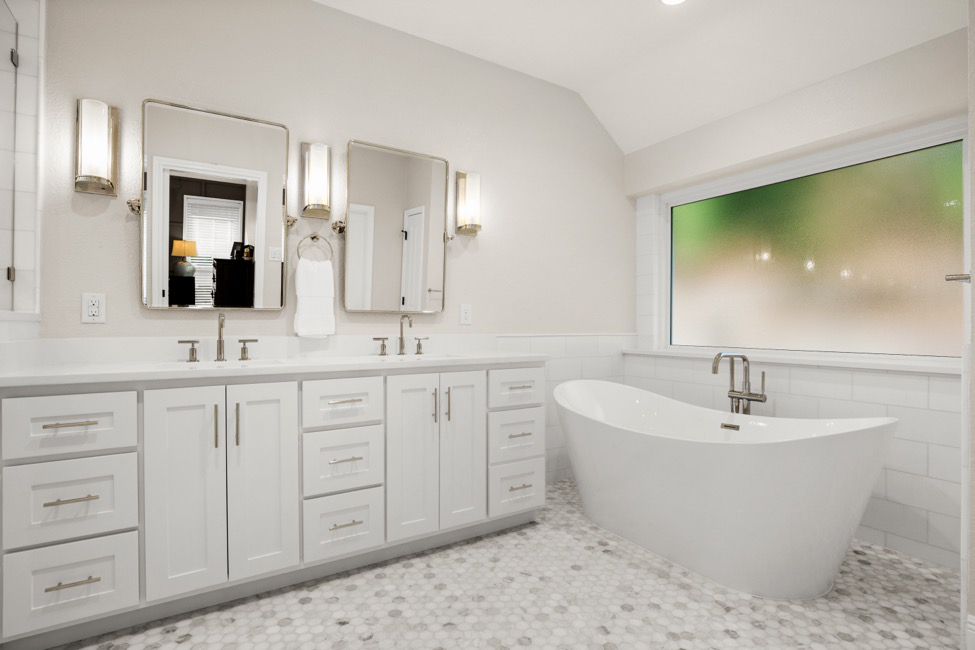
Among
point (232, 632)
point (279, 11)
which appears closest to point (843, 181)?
point (279, 11)

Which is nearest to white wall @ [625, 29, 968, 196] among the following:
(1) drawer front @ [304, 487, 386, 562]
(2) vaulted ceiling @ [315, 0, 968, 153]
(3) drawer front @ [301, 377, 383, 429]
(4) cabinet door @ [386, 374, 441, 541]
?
(2) vaulted ceiling @ [315, 0, 968, 153]

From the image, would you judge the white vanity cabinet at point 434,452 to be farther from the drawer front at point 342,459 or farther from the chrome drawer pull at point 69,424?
the chrome drawer pull at point 69,424

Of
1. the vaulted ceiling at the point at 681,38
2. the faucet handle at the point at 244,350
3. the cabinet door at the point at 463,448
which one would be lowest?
the cabinet door at the point at 463,448

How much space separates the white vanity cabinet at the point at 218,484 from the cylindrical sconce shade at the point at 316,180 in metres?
0.91

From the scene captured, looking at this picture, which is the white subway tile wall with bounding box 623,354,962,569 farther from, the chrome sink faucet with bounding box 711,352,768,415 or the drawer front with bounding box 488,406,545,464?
the drawer front with bounding box 488,406,545,464

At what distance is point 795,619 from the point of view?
1758mm

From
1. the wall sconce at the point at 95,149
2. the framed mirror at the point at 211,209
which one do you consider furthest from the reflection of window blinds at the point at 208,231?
the wall sconce at the point at 95,149

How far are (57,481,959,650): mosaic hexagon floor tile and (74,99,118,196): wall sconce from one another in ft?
5.44

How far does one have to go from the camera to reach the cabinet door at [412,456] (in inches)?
84.3

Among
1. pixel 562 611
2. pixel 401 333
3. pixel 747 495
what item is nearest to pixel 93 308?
pixel 401 333

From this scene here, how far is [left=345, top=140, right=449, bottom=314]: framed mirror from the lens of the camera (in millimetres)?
2521

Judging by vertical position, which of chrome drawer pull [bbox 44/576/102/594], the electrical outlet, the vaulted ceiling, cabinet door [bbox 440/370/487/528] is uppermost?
the vaulted ceiling

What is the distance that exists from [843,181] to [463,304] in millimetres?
2241

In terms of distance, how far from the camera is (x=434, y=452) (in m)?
2.26
